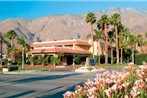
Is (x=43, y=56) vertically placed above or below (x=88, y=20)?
below

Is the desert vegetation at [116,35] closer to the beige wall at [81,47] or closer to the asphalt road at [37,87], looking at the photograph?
the beige wall at [81,47]

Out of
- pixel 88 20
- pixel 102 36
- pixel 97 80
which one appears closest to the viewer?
pixel 97 80

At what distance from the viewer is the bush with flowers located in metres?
5.05

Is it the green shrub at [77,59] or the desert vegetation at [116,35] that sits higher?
the desert vegetation at [116,35]

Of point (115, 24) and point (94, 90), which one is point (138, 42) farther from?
point (94, 90)

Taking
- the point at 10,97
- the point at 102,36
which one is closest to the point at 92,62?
the point at 102,36

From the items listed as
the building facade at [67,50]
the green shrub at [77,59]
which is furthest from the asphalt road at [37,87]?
the green shrub at [77,59]

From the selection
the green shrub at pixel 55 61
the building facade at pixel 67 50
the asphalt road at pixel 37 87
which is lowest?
the asphalt road at pixel 37 87

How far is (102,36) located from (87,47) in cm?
450

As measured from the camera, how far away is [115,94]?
5059 millimetres

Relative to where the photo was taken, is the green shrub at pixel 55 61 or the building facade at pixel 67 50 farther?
the building facade at pixel 67 50

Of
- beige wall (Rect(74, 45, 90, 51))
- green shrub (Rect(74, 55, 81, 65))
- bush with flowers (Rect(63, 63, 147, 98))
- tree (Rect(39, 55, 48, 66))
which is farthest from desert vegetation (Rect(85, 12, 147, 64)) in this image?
bush with flowers (Rect(63, 63, 147, 98))

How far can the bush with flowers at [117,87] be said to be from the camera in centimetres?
505

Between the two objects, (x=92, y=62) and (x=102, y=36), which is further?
(x=102, y=36)
